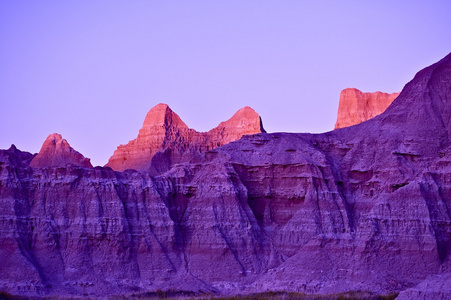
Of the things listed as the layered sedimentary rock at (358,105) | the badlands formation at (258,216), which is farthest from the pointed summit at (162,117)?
the badlands formation at (258,216)

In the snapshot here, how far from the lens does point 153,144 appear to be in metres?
154

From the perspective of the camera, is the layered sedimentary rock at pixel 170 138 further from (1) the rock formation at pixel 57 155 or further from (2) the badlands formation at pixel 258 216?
(2) the badlands formation at pixel 258 216

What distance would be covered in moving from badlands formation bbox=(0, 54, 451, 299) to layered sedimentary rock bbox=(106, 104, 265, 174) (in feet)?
138

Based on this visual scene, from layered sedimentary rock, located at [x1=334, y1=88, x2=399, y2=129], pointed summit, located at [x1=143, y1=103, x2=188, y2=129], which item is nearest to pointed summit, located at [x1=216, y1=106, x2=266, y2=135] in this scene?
pointed summit, located at [x1=143, y1=103, x2=188, y2=129]

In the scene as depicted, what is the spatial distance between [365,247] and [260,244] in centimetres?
1287

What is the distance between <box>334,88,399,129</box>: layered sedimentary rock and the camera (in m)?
157

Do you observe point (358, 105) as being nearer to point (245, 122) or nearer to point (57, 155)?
→ point (245, 122)

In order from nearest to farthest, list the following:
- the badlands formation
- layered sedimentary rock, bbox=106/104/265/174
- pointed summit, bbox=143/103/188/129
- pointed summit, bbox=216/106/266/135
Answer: the badlands formation → layered sedimentary rock, bbox=106/104/265/174 → pointed summit, bbox=216/106/266/135 → pointed summit, bbox=143/103/188/129

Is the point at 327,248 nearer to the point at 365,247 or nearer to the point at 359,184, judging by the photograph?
the point at 365,247

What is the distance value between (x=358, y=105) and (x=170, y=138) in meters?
31.2

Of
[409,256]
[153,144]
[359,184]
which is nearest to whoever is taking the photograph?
[409,256]

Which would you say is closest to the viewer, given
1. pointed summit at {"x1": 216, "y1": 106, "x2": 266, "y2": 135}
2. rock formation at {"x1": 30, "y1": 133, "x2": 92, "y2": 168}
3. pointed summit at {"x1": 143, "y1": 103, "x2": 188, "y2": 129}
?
rock formation at {"x1": 30, "y1": 133, "x2": 92, "y2": 168}

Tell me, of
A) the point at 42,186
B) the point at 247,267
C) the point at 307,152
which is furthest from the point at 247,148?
the point at 42,186

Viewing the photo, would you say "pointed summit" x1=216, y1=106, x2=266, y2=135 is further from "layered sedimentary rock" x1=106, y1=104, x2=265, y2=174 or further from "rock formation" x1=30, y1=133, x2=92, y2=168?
"rock formation" x1=30, y1=133, x2=92, y2=168
